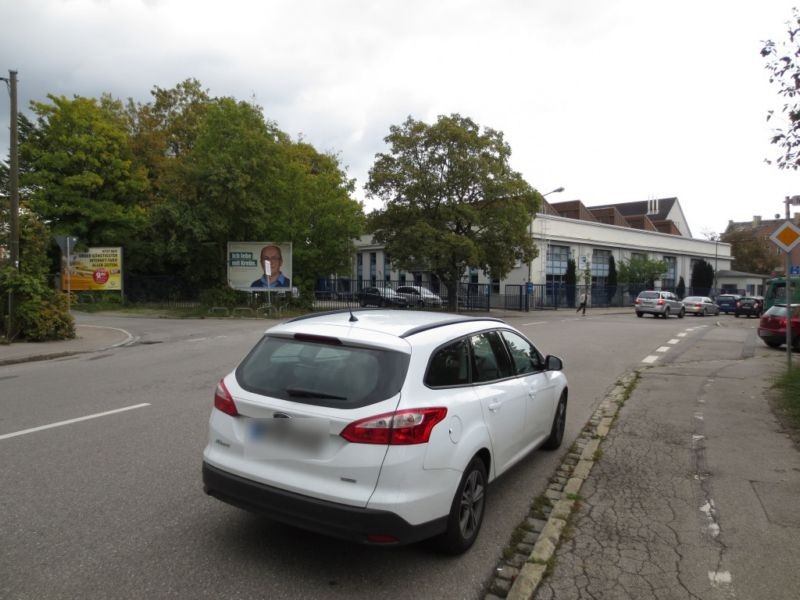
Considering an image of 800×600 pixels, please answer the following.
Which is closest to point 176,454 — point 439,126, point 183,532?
point 183,532

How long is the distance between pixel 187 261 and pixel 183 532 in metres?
28.2

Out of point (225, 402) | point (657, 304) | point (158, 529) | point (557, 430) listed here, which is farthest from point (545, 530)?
point (657, 304)

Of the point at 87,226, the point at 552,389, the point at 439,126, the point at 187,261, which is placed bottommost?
the point at 552,389

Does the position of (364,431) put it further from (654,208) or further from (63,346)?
Answer: (654,208)

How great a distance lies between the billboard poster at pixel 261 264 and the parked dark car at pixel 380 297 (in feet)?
30.4

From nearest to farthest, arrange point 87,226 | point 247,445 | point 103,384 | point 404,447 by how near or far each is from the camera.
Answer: point 404,447 < point 247,445 < point 103,384 < point 87,226

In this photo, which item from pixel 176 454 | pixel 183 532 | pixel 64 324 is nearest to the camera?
pixel 183 532

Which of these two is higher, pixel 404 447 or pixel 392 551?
pixel 404 447

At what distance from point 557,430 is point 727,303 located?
1786 inches

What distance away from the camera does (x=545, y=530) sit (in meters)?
3.97

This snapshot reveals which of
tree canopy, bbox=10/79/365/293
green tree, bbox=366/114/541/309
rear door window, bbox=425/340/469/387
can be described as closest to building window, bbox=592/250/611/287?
green tree, bbox=366/114/541/309

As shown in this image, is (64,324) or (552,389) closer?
(552,389)

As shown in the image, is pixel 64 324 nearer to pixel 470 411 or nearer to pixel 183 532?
pixel 183 532

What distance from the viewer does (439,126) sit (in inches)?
1233
